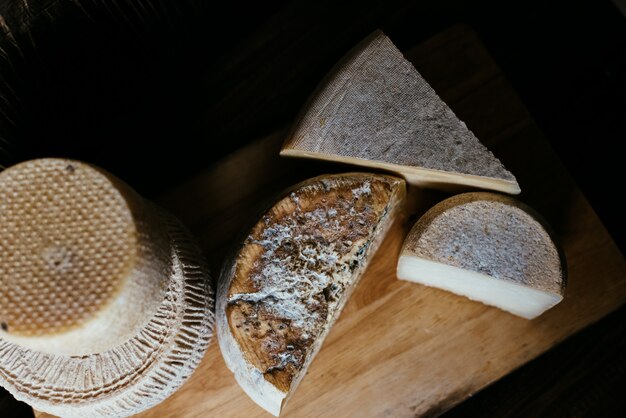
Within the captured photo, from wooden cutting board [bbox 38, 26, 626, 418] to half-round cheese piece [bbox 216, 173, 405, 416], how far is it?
17cm

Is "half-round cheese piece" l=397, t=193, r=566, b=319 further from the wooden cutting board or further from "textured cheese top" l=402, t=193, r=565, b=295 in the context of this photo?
the wooden cutting board

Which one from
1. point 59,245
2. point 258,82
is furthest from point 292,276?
point 258,82

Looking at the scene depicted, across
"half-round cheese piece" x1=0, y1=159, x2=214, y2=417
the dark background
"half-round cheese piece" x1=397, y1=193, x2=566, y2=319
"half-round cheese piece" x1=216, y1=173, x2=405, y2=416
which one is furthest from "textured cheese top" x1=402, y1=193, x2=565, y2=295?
"half-round cheese piece" x1=0, y1=159, x2=214, y2=417

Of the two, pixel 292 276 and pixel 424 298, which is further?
pixel 424 298

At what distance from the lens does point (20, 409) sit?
5.07 feet

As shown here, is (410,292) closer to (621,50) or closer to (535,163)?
(535,163)

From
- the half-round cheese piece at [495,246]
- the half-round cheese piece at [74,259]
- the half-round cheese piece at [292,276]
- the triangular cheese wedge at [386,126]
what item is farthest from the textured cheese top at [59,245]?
the half-round cheese piece at [495,246]

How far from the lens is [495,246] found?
4.23ft

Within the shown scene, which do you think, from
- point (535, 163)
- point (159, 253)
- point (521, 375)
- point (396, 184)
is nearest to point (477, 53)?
point (535, 163)

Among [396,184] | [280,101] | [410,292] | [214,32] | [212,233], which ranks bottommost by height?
[410,292]

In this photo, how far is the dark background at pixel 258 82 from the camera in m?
1.24

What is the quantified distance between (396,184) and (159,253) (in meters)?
0.57

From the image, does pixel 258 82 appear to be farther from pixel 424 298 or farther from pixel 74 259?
pixel 74 259

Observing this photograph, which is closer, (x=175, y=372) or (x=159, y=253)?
(x=159, y=253)
